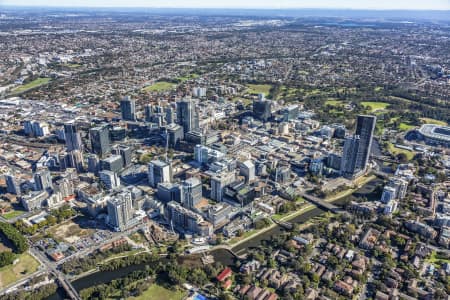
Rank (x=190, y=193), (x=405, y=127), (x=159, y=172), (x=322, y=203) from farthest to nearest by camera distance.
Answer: (x=405, y=127) < (x=159, y=172) < (x=322, y=203) < (x=190, y=193)

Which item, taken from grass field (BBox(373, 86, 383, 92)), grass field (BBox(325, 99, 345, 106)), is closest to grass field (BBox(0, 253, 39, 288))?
grass field (BBox(325, 99, 345, 106))

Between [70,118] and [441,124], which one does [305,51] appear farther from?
[70,118]

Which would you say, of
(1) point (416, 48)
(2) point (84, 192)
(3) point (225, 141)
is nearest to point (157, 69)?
(3) point (225, 141)

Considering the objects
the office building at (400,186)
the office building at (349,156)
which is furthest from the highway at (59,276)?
the office building at (400,186)

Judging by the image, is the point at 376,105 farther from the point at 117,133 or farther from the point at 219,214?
the point at 219,214

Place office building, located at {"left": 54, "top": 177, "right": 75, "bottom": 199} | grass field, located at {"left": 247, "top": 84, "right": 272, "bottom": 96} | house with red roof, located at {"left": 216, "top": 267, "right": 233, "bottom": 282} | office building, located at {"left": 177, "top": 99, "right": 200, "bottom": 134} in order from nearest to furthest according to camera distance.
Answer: house with red roof, located at {"left": 216, "top": 267, "right": 233, "bottom": 282} → office building, located at {"left": 54, "top": 177, "right": 75, "bottom": 199} → office building, located at {"left": 177, "top": 99, "right": 200, "bottom": 134} → grass field, located at {"left": 247, "top": 84, "right": 272, "bottom": 96}

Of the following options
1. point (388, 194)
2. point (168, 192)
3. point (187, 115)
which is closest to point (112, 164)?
point (168, 192)

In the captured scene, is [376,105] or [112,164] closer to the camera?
[112,164]

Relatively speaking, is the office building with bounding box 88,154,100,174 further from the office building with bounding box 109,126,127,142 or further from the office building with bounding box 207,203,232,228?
the office building with bounding box 207,203,232,228
